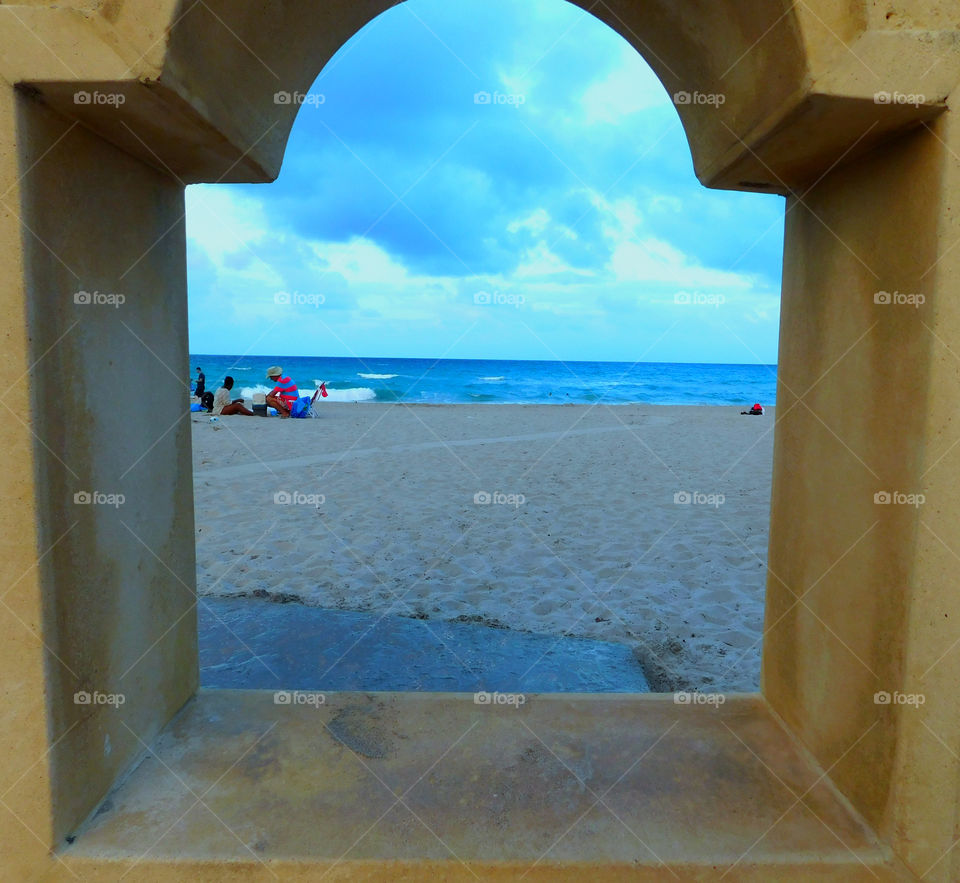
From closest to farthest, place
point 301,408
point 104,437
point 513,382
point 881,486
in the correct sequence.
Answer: point 881,486 < point 104,437 < point 301,408 < point 513,382

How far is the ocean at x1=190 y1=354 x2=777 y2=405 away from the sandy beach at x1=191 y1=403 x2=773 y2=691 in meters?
17.3

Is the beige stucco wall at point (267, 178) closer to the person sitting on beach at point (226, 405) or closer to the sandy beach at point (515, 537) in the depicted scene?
the sandy beach at point (515, 537)

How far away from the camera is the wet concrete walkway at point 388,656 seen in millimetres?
3385

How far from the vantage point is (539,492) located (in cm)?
816

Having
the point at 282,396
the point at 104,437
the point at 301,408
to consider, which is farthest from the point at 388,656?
the point at 282,396

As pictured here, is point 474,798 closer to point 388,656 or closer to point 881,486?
point 881,486

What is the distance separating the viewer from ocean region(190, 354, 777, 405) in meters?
33.8

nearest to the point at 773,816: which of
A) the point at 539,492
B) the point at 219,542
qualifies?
the point at 219,542

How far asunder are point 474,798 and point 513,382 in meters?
43.8

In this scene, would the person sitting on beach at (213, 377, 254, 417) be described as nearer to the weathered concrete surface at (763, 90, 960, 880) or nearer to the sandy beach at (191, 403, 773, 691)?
the sandy beach at (191, 403, 773, 691)

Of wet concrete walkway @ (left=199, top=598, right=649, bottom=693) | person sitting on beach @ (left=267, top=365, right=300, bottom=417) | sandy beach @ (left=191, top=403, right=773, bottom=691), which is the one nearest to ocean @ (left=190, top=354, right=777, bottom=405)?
person sitting on beach @ (left=267, top=365, right=300, bottom=417)

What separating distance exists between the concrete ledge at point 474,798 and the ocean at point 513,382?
2553 cm

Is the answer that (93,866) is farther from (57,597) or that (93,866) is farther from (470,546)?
(470,546)

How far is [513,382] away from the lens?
45344mm
